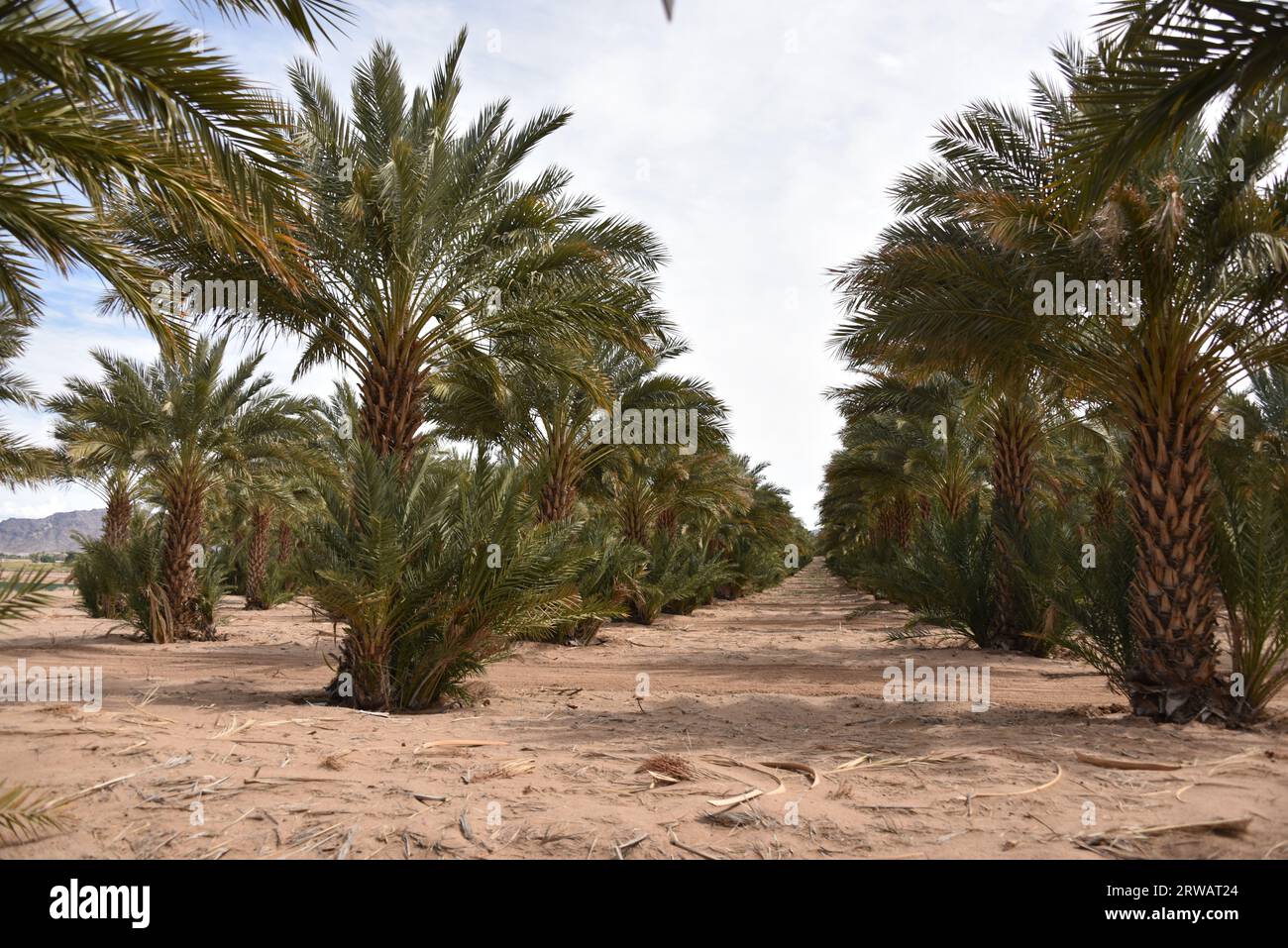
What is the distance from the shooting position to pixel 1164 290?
739 centimetres

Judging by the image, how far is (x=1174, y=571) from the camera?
7434 millimetres

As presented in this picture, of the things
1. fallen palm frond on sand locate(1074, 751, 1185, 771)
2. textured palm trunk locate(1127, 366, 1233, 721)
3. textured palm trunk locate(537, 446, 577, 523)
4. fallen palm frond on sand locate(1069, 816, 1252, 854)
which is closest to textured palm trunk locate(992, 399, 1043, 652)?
textured palm trunk locate(1127, 366, 1233, 721)

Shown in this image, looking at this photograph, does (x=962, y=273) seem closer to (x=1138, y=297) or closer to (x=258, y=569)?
(x=1138, y=297)

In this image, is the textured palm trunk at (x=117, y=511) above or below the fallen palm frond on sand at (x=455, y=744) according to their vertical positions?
above

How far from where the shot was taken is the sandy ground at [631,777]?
398 cm

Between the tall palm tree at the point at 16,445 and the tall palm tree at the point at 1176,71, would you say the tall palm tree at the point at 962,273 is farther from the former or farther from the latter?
the tall palm tree at the point at 16,445

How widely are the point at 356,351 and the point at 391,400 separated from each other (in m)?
0.93

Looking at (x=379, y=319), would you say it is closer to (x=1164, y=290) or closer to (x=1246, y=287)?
(x=1164, y=290)

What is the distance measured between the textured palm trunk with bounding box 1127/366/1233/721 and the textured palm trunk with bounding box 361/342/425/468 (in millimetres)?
7887

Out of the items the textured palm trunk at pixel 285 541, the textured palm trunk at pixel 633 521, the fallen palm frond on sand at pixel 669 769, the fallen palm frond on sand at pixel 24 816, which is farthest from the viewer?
the textured palm trunk at pixel 285 541

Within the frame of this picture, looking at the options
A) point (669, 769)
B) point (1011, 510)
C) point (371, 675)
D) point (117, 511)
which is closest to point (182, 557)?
point (117, 511)

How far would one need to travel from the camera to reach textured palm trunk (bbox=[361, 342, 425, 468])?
976 cm

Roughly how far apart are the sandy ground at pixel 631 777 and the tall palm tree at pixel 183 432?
6.91 meters

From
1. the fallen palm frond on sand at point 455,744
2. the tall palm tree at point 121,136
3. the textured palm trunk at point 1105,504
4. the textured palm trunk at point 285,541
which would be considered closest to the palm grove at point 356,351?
→ the tall palm tree at point 121,136
